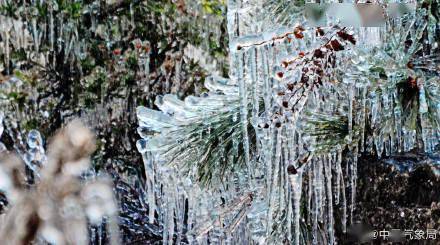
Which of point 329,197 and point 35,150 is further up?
point 35,150

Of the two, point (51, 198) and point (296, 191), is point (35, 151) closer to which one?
point (296, 191)

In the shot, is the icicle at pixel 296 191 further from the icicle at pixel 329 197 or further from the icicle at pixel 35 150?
the icicle at pixel 35 150

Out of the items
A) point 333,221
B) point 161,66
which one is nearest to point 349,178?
point 333,221

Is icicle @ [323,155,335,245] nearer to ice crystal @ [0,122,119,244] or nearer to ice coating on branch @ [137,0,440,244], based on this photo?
ice coating on branch @ [137,0,440,244]

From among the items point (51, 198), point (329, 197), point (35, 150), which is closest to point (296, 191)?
point (329, 197)

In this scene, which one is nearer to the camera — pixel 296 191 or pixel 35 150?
pixel 296 191

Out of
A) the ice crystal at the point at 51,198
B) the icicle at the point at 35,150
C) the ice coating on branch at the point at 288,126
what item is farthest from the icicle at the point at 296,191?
the ice crystal at the point at 51,198

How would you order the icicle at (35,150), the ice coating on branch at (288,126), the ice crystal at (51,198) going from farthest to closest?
the icicle at (35,150) → the ice coating on branch at (288,126) → the ice crystal at (51,198)

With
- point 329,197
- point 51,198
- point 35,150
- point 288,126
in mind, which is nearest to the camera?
point 51,198

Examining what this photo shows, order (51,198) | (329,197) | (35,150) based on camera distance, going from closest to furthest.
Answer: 1. (51,198)
2. (329,197)
3. (35,150)

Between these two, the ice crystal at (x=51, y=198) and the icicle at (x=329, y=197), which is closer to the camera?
the ice crystal at (x=51, y=198)

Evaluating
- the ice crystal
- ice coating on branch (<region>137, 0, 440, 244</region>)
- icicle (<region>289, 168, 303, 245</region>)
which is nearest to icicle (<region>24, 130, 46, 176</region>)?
ice coating on branch (<region>137, 0, 440, 244</region>)

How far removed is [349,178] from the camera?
5.51ft

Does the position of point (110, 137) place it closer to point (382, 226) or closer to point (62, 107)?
point (62, 107)
